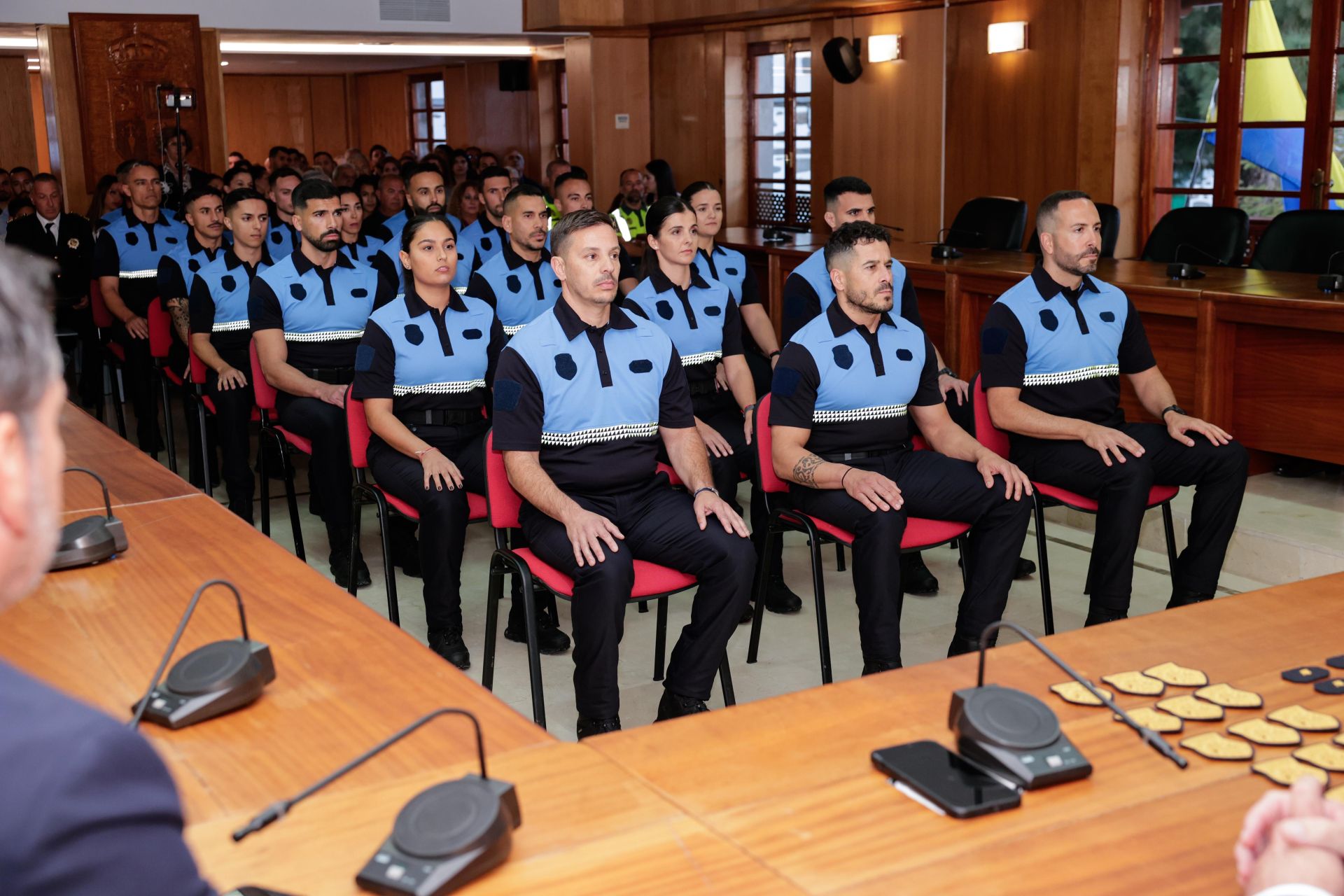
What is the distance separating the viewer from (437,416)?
13.7 ft

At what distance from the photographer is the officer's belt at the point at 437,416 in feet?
13.6

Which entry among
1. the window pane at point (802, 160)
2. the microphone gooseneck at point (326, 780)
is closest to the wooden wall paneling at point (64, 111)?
the window pane at point (802, 160)

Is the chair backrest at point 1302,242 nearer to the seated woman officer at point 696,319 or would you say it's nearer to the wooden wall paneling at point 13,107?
the seated woman officer at point 696,319

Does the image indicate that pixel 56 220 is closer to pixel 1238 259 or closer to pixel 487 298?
pixel 487 298

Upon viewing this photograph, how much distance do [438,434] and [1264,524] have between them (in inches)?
108

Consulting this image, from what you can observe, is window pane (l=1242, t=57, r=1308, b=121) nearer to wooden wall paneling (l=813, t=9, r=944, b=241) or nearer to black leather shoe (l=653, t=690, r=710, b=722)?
wooden wall paneling (l=813, t=9, r=944, b=241)

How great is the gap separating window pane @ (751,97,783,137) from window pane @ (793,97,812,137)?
0.70 ft

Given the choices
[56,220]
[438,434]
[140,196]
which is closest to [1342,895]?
[438,434]

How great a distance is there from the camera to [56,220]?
27.6 ft

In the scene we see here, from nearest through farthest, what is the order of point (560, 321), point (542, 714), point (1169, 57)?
point (542, 714) → point (560, 321) → point (1169, 57)

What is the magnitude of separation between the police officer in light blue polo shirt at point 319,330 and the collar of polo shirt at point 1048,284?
238 centimetres

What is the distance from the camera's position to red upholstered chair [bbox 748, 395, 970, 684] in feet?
11.4

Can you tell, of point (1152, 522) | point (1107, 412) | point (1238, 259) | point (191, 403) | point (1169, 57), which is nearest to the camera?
point (1107, 412)

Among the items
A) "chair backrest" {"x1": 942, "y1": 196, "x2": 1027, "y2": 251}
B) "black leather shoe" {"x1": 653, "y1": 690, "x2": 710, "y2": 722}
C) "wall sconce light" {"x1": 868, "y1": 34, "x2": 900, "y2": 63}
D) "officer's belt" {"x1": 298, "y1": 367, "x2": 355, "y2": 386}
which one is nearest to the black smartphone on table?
"black leather shoe" {"x1": 653, "y1": 690, "x2": 710, "y2": 722}
